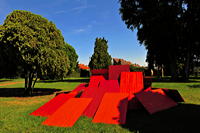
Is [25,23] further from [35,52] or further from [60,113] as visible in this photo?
[60,113]

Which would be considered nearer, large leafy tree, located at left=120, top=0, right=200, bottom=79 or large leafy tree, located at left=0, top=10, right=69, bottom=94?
large leafy tree, located at left=0, top=10, right=69, bottom=94

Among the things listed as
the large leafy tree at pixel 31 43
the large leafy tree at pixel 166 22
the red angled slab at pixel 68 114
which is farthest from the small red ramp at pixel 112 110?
the large leafy tree at pixel 166 22

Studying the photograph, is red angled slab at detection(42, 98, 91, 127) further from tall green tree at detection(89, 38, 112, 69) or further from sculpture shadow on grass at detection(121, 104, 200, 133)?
tall green tree at detection(89, 38, 112, 69)

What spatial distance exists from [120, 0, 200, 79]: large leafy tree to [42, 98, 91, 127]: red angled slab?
795 inches

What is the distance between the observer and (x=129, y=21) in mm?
26641

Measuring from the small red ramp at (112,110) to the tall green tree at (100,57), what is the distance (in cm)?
4171

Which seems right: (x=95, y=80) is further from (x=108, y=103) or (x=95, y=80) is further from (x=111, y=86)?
(x=108, y=103)

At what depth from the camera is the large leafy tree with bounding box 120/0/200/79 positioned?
2227 cm

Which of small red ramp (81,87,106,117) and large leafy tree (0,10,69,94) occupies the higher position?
large leafy tree (0,10,69,94)

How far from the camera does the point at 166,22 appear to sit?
22875 millimetres

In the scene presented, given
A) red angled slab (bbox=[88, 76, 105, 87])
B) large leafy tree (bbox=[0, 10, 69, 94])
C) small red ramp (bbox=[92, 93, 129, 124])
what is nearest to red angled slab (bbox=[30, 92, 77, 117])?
red angled slab (bbox=[88, 76, 105, 87])

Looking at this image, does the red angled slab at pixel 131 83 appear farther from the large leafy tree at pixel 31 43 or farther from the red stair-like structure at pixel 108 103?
the large leafy tree at pixel 31 43

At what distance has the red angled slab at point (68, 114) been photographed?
18.0 ft

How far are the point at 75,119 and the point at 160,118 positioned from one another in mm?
3316
